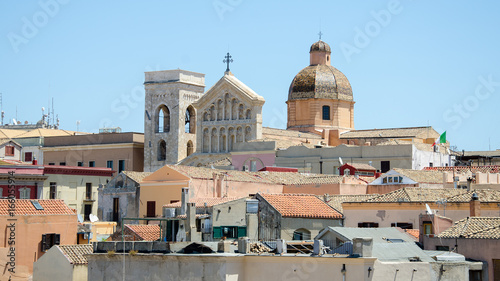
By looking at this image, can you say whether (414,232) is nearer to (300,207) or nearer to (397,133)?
(300,207)

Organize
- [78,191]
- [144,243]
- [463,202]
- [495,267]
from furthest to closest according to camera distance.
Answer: [78,191], [463,202], [495,267], [144,243]

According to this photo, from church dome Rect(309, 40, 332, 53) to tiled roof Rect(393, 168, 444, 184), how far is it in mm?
33329

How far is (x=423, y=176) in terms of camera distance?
4641cm

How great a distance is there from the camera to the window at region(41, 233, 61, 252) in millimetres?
34969

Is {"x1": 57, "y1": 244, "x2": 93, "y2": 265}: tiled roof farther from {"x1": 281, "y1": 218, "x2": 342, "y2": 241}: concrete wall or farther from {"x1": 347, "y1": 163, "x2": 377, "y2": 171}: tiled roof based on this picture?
{"x1": 347, "y1": 163, "x2": 377, "y2": 171}: tiled roof

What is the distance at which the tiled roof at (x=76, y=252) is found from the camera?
29766 millimetres

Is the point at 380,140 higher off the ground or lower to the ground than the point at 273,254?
higher

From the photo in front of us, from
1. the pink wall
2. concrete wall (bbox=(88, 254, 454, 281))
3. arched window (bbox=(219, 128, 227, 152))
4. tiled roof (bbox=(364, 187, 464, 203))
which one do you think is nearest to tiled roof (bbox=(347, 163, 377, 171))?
the pink wall

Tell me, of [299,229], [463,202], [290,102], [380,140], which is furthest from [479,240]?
[290,102]

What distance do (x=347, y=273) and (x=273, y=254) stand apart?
1.83 meters

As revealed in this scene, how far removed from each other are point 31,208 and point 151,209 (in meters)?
10.9

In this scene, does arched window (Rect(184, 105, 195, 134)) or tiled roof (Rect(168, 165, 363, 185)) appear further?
arched window (Rect(184, 105, 195, 134))

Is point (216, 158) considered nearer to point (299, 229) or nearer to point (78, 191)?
point (78, 191)

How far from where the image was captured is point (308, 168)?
62.9 meters
